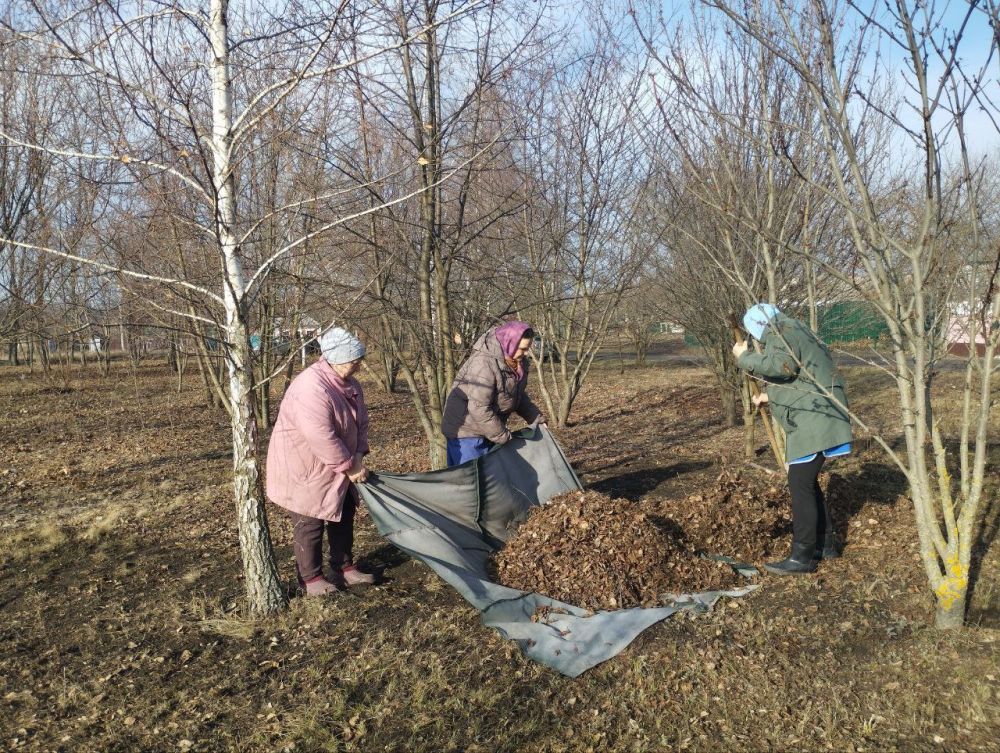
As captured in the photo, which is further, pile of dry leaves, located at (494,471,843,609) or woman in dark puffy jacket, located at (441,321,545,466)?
woman in dark puffy jacket, located at (441,321,545,466)

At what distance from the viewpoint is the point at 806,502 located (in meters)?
4.37

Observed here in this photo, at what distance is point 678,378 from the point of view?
63.8 feet

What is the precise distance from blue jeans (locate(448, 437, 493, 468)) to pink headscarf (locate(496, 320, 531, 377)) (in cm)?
62

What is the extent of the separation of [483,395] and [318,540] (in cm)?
147

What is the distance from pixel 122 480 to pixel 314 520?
5.08 meters

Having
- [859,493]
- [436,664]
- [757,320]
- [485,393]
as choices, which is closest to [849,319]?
[859,493]

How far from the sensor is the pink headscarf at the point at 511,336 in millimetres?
5020

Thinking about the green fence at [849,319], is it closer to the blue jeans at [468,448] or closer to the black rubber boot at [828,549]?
the black rubber boot at [828,549]

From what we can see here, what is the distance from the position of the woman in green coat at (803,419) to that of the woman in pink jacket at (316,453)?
7.76 feet

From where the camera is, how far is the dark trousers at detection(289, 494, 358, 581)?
418cm

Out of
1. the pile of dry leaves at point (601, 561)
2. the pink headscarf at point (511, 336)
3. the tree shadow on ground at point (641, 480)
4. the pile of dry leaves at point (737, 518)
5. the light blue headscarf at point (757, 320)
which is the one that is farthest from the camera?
the tree shadow on ground at point (641, 480)

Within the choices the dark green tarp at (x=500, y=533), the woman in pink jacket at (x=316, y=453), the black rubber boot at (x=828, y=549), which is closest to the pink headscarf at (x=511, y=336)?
the dark green tarp at (x=500, y=533)

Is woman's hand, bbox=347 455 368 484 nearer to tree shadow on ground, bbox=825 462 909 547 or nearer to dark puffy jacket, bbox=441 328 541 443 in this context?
dark puffy jacket, bbox=441 328 541 443

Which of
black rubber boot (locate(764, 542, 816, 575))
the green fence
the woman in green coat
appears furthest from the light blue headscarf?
the green fence
